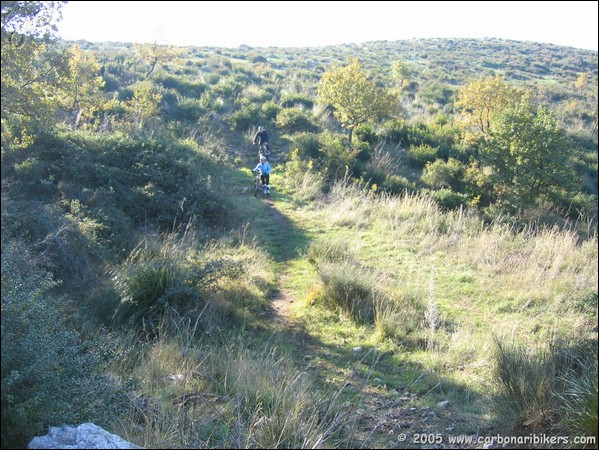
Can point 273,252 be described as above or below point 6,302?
below

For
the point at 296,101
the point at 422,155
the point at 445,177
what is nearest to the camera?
the point at 445,177

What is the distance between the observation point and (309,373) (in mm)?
4871

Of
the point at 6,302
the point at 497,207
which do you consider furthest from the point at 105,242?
the point at 497,207

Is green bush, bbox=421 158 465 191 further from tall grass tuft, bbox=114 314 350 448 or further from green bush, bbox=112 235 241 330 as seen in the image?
tall grass tuft, bbox=114 314 350 448

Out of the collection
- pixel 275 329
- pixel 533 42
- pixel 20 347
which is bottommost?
pixel 275 329

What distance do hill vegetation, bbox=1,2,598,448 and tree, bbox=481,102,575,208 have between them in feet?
0.22

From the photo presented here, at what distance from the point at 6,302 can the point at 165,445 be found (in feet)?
4.20

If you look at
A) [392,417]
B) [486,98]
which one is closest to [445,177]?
[486,98]

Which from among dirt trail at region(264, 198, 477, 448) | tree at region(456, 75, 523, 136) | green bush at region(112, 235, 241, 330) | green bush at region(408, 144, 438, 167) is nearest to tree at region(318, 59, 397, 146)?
green bush at region(408, 144, 438, 167)

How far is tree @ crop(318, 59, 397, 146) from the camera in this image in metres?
17.6

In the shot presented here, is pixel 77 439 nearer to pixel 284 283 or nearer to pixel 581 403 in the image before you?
pixel 581 403

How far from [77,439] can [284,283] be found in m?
5.41

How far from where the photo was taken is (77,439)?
8.32 feet

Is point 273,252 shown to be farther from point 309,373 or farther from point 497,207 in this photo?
point 497,207
